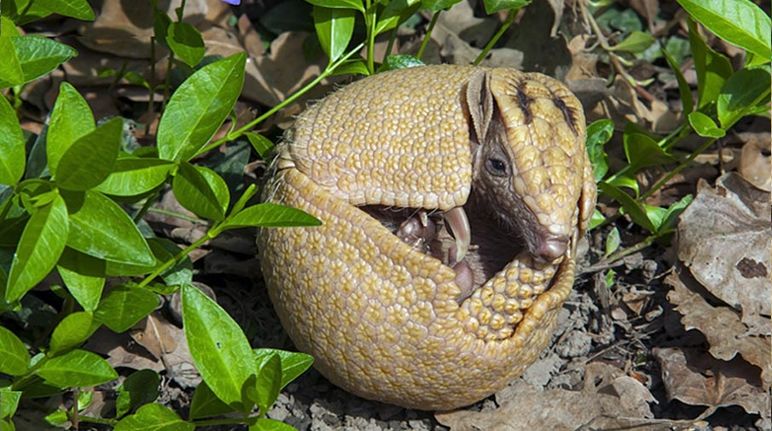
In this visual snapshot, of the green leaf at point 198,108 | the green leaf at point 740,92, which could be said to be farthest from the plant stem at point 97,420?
the green leaf at point 740,92

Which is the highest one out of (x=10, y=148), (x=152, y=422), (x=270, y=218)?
(x=10, y=148)

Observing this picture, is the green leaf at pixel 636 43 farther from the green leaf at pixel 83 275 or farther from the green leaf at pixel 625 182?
the green leaf at pixel 83 275

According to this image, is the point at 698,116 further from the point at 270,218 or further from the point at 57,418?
the point at 57,418

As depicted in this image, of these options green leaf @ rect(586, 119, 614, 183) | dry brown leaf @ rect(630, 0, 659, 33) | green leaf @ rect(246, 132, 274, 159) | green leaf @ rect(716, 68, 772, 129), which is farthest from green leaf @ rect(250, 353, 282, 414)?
dry brown leaf @ rect(630, 0, 659, 33)

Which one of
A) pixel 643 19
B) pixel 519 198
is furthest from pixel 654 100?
pixel 519 198

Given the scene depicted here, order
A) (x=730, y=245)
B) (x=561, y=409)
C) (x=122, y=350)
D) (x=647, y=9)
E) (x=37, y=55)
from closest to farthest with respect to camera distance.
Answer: (x=37, y=55) < (x=561, y=409) < (x=122, y=350) < (x=730, y=245) < (x=647, y=9)

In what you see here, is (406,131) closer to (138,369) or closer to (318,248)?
(318,248)

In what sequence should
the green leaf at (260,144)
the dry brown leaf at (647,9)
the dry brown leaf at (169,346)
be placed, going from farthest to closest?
the dry brown leaf at (647,9) < the dry brown leaf at (169,346) < the green leaf at (260,144)

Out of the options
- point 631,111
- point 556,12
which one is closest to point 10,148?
point 556,12
